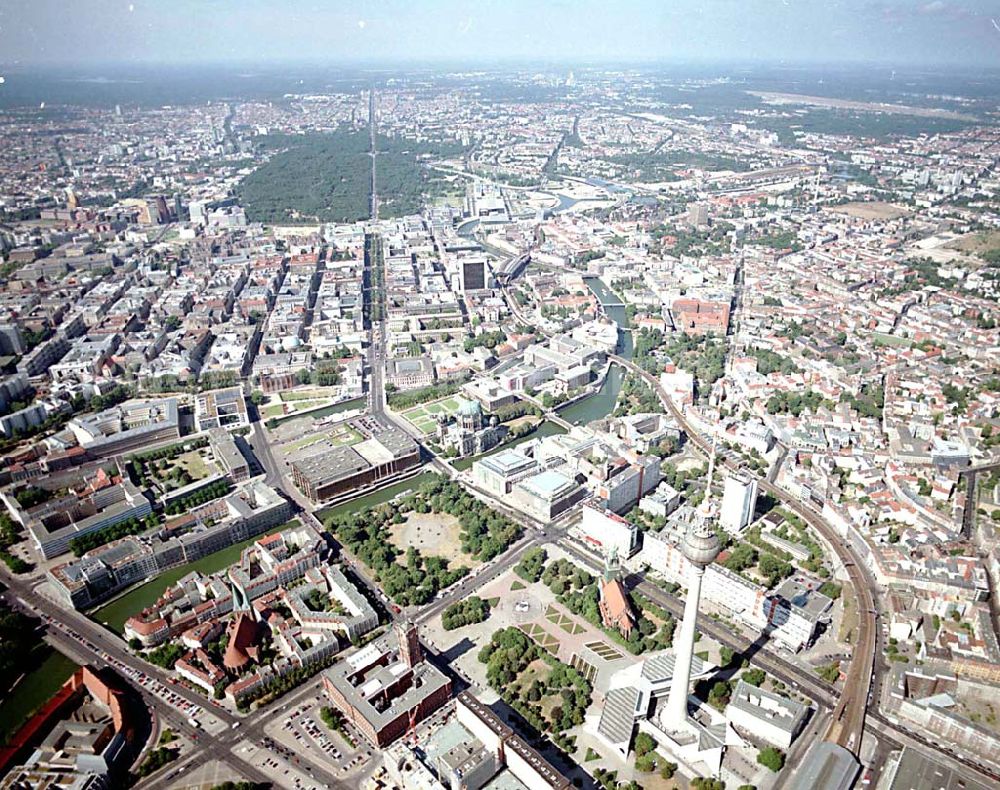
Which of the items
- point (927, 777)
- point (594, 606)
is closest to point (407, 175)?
point (594, 606)

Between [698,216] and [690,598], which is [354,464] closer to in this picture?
[690,598]

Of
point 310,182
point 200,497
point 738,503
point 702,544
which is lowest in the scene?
point 200,497

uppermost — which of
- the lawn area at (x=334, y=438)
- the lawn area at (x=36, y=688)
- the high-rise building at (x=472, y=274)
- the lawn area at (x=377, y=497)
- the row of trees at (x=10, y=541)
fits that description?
the high-rise building at (x=472, y=274)

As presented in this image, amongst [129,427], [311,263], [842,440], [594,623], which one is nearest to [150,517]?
[129,427]

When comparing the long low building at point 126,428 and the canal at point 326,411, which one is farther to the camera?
the canal at point 326,411

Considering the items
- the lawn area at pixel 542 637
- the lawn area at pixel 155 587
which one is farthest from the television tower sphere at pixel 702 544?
the lawn area at pixel 155 587

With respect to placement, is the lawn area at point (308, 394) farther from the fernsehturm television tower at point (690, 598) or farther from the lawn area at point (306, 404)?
the fernsehturm television tower at point (690, 598)

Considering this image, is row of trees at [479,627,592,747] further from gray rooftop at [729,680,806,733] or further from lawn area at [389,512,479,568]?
lawn area at [389,512,479,568]
